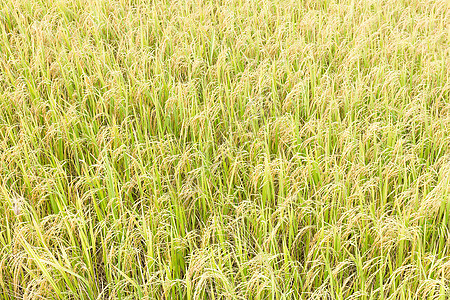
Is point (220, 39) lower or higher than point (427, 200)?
higher

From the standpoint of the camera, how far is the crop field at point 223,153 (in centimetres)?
167

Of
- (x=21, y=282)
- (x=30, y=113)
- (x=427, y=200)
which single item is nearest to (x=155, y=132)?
(x=30, y=113)

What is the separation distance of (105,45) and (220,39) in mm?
867

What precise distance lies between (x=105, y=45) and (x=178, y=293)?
213 centimetres

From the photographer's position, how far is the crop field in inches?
65.9

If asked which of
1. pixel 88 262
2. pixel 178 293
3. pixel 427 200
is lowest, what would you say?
pixel 178 293

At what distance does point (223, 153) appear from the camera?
2.14m

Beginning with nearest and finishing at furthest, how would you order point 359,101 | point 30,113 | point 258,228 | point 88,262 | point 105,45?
point 88,262, point 258,228, point 30,113, point 359,101, point 105,45

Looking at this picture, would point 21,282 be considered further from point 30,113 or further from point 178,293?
point 30,113

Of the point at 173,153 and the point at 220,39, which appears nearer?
the point at 173,153

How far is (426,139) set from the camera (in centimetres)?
228

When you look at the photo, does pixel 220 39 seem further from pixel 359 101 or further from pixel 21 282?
pixel 21 282

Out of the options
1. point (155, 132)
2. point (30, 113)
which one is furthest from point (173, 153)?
point (30, 113)

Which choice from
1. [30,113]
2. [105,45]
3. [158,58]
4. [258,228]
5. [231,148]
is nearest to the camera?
[258,228]
